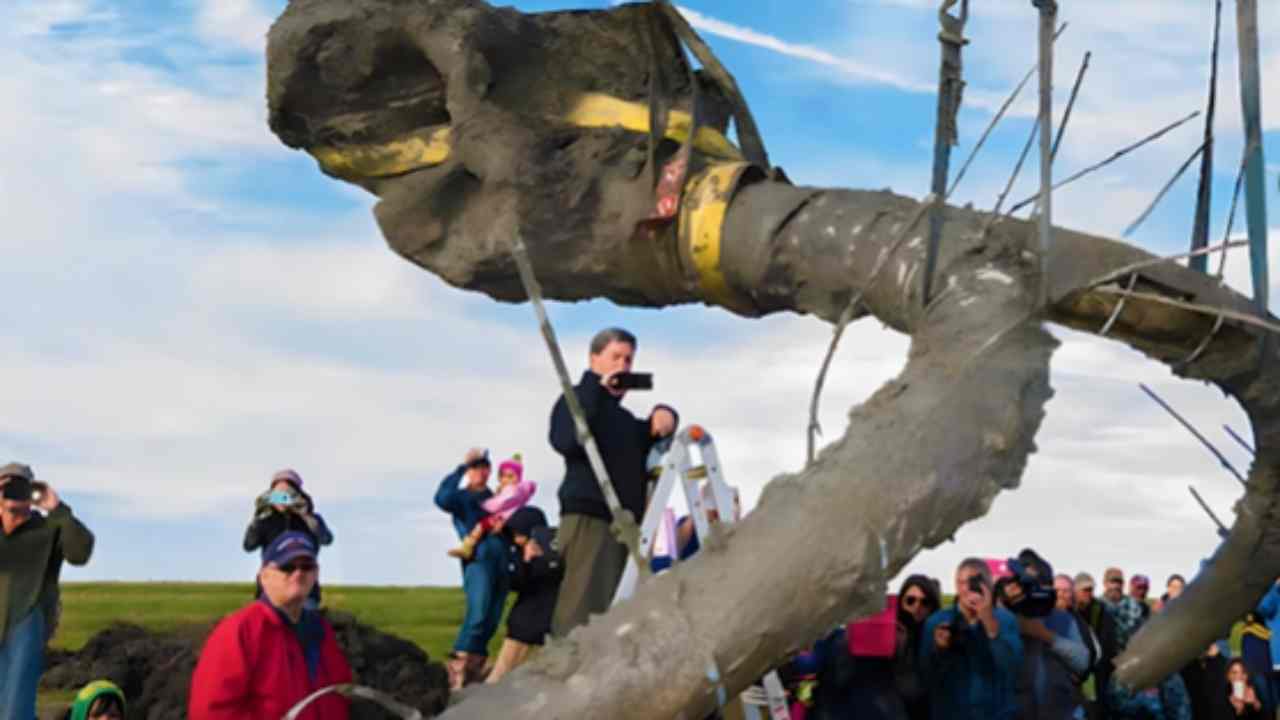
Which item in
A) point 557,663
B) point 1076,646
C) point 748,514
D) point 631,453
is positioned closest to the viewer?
point 557,663

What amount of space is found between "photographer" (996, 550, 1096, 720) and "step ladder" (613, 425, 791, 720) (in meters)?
1.76

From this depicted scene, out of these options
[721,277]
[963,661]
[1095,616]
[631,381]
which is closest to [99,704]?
[631,381]

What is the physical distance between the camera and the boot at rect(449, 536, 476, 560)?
1016cm

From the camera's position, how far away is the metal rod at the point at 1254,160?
498 centimetres

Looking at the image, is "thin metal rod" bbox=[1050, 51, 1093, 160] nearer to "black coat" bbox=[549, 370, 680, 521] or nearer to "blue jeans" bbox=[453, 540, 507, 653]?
"black coat" bbox=[549, 370, 680, 521]

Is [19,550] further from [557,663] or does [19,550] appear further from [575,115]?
[557,663]

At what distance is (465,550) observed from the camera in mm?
10172

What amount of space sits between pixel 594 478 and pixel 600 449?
140 mm

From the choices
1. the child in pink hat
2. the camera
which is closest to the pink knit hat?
the child in pink hat

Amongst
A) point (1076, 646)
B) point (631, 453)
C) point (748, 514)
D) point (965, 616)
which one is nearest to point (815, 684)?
point (965, 616)

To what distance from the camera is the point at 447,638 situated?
1638cm

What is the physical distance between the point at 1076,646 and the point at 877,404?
Answer: 4993 mm

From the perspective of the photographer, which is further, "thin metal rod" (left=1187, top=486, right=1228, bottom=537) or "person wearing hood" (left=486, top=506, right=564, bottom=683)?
"person wearing hood" (left=486, top=506, right=564, bottom=683)

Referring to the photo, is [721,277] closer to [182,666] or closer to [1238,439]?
[1238,439]
